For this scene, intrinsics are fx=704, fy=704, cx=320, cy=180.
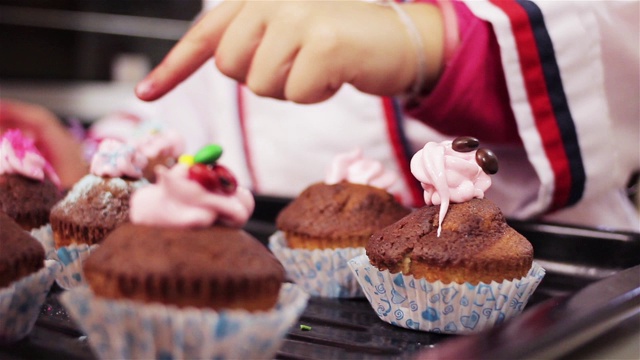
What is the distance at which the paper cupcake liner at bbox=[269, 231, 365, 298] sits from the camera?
5.21ft

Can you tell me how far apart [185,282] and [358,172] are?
87 cm

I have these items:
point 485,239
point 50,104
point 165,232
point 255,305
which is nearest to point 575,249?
point 485,239

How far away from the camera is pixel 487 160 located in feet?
4.09

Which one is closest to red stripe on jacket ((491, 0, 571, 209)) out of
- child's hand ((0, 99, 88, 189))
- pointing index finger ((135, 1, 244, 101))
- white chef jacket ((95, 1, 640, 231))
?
white chef jacket ((95, 1, 640, 231))

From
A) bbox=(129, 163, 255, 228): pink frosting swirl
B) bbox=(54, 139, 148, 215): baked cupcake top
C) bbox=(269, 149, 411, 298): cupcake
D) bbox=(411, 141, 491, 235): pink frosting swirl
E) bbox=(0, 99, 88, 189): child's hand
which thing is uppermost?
bbox=(129, 163, 255, 228): pink frosting swirl

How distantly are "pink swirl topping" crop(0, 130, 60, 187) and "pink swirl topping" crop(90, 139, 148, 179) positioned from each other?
120mm

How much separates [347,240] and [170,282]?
2.42 feet

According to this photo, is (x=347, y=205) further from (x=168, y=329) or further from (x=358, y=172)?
(x=168, y=329)

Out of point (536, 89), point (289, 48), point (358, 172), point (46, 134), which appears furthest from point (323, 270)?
point (46, 134)

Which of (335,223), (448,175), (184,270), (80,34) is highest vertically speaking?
(184,270)

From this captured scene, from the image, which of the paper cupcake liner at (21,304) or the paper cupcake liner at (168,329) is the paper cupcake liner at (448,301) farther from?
the paper cupcake liner at (21,304)

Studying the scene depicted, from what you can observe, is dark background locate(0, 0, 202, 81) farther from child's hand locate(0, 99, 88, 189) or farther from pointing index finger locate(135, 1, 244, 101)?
pointing index finger locate(135, 1, 244, 101)

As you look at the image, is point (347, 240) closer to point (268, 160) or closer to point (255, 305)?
point (255, 305)

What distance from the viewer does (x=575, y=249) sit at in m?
1.68
